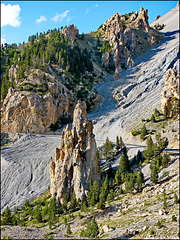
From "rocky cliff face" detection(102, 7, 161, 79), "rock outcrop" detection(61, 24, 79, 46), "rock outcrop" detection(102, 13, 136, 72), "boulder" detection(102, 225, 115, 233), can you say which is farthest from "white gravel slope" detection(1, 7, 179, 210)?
"rock outcrop" detection(61, 24, 79, 46)

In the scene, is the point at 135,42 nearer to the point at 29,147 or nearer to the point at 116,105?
the point at 116,105

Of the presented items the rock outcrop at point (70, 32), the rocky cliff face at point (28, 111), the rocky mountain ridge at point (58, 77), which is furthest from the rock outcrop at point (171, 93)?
the rock outcrop at point (70, 32)

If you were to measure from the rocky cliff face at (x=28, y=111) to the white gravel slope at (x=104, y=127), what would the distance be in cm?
965

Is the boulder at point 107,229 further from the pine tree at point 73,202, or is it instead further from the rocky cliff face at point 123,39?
the rocky cliff face at point 123,39

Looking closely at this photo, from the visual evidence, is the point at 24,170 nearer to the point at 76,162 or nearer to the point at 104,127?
the point at 76,162

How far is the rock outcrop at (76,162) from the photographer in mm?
42062

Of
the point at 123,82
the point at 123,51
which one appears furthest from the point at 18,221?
the point at 123,51

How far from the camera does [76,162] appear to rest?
143ft

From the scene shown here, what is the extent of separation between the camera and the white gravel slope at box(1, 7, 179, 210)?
57.6 metres

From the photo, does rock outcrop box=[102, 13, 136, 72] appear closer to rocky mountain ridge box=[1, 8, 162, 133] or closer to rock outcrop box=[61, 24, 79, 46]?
rocky mountain ridge box=[1, 8, 162, 133]

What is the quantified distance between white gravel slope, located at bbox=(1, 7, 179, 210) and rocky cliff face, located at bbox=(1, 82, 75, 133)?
9649mm

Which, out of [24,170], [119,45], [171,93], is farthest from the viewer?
[119,45]

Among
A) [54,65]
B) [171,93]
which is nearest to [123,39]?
[54,65]

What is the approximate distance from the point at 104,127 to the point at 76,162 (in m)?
46.5
